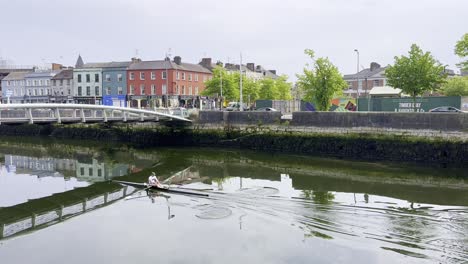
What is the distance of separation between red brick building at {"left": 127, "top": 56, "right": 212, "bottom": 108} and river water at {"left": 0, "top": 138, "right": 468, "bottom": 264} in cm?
3159

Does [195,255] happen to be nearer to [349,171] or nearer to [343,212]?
[343,212]

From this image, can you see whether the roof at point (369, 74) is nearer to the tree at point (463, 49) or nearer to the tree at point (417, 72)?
the tree at point (417, 72)

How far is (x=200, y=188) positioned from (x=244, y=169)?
18.2 ft

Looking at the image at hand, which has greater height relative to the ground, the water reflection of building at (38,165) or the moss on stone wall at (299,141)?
the moss on stone wall at (299,141)

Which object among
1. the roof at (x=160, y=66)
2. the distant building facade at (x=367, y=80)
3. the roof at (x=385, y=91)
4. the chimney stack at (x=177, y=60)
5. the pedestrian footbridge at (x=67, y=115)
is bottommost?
the pedestrian footbridge at (x=67, y=115)

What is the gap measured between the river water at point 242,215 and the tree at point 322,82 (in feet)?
32.5

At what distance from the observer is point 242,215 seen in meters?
14.2

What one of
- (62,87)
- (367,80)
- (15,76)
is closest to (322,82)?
(367,80)

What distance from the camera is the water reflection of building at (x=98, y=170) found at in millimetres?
22438

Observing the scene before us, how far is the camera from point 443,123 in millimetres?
24812

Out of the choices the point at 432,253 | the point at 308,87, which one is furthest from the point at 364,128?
the point at 432,253

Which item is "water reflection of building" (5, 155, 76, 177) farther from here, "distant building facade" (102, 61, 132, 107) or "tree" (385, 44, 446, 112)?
"distant building facade" (102, 61, 132, 107)

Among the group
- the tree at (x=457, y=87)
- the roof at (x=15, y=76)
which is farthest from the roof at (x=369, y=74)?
the roof at (x=15, y=76)

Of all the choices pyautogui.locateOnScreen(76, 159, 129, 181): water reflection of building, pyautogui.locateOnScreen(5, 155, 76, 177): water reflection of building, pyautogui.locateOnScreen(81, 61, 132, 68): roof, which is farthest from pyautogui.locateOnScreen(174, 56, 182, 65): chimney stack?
pyautogui.locateOnScreen(76, 159, 129, 181): water reflection of building
